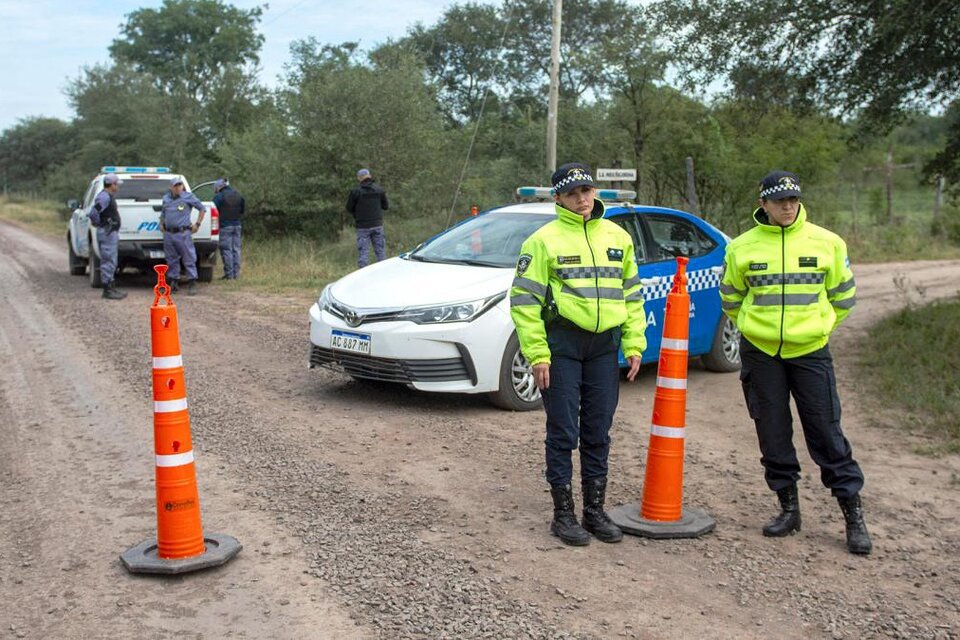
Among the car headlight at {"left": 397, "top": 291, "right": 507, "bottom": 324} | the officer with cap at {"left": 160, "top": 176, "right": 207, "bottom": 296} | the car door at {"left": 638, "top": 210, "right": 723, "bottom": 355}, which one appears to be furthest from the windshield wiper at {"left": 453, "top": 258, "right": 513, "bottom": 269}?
the officer with cap at {"left": 160, "top": 176, "right": 207, "bottom": 296}

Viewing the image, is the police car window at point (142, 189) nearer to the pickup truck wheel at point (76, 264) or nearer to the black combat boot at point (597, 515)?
the pickup truck wheel at point (76, 264)

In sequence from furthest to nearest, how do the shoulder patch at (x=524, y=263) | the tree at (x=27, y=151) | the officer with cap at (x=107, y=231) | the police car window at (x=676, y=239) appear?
the tree at (x=27, y=151)
the officer with cap at (x=107, y=231)
the police car window at (x=676, y=239)
the shoulder patch at (x=524, y=263)

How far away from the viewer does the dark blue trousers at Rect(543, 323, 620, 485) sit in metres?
4.99

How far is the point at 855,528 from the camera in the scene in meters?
5.04

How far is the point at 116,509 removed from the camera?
544 cm

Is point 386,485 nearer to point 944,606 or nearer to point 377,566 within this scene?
point 377,566

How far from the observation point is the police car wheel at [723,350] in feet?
30.9

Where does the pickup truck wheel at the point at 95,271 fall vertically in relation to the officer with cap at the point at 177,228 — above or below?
below

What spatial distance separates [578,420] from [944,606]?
1.82 meters

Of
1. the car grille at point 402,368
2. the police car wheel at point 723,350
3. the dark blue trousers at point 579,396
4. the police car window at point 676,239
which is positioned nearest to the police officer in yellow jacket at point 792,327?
the dark blue trousers at point 579,396

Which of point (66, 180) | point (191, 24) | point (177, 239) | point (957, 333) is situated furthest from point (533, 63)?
point (957, 333)

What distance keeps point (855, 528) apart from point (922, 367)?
496 cm

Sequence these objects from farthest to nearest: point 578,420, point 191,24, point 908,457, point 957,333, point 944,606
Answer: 1. point 191,24
2. point 957,333
3. point 908,457
4. point 578,420
5. point 944,606

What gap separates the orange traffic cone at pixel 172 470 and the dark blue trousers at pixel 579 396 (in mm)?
1592
